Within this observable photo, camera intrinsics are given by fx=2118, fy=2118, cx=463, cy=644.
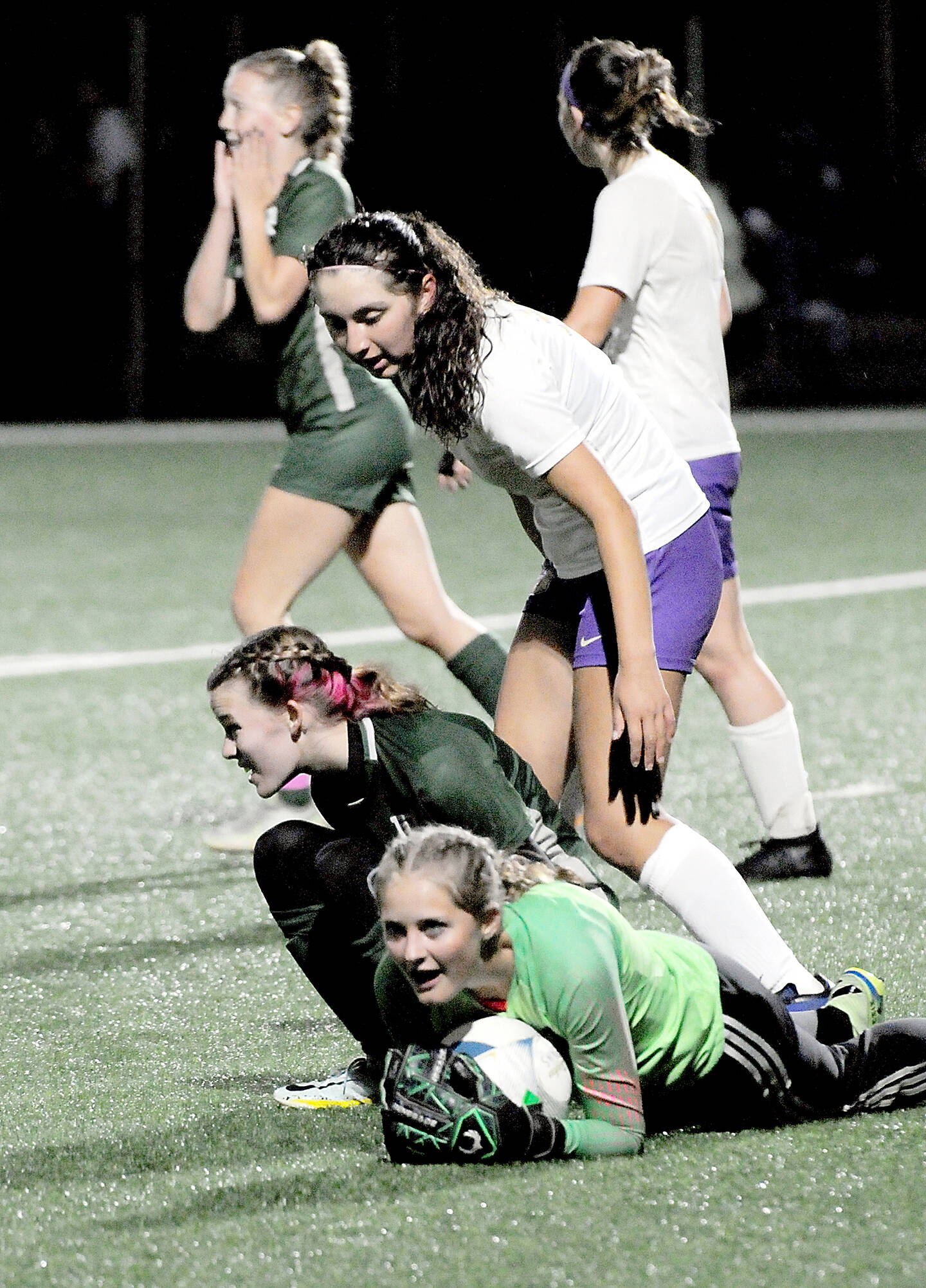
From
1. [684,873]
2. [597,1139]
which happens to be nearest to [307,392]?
[684,873]

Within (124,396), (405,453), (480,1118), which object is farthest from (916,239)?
(480,1118)

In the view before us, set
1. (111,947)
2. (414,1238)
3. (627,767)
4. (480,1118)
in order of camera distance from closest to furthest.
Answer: (414,1238), (480,1118), (627,767), (111,947)

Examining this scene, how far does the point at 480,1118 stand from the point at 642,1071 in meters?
0.28

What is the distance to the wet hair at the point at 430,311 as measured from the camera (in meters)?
3.37

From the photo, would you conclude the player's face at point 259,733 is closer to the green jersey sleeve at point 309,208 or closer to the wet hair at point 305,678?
the wet hair at point 305,678

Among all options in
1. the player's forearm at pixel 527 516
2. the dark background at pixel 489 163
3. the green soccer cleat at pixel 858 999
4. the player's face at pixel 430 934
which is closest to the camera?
the player's face at pixel 430 934

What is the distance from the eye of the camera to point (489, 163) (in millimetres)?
17562

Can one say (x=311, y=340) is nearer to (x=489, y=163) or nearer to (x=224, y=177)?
(x=224, y=177)

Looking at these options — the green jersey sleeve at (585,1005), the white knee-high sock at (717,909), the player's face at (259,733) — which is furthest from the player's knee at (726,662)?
the green jersey sleeve at (585,1005)

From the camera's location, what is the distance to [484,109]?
1761 centimetres

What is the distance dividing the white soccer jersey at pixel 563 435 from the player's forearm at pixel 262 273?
5.27 ft

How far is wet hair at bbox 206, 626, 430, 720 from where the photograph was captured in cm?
334

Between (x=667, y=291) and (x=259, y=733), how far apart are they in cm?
181

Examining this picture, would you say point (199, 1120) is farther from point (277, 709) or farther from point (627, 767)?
point (627, 767)
